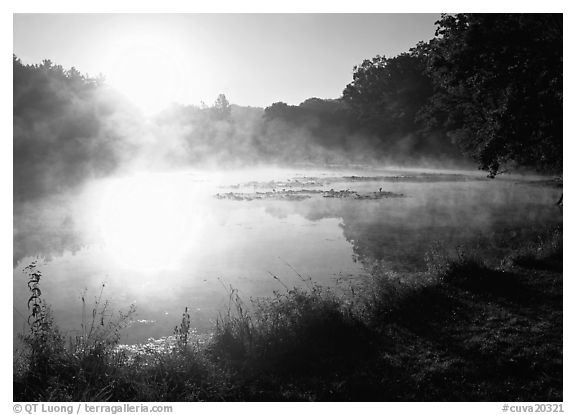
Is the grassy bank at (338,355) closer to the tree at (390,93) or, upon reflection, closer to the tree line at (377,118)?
the tree line at (377,118)

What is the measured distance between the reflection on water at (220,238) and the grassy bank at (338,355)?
5.28 feet

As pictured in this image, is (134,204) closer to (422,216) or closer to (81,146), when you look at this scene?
(422,216)

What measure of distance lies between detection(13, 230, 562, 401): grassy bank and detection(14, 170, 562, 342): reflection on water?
5.28ft

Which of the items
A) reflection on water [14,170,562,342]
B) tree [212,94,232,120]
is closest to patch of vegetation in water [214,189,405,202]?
reflection on water [14,170,562,342]

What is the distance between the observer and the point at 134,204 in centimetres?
2366

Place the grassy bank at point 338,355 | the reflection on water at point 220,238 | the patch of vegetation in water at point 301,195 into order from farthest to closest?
the patch of vegetation in water at point 301,195 < the reflection on water at point 220,238 < the grassy bank at point 338,355

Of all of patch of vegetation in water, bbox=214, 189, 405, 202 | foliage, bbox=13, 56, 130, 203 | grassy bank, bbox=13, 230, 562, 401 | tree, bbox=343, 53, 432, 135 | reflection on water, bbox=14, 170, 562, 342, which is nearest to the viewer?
grassy bank, bbox=13, 230, 562, 401

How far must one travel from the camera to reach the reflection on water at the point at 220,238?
32.7ft

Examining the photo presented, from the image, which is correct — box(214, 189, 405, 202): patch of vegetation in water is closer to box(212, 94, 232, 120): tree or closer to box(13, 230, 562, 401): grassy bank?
box(13, 230, 562, 401): grassy bank

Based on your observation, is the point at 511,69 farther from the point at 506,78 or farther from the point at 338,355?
the point at 338,355

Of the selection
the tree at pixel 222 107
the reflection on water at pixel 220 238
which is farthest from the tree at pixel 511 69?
the tree at pixel 222 107

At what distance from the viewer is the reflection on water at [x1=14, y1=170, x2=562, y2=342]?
996 cm
